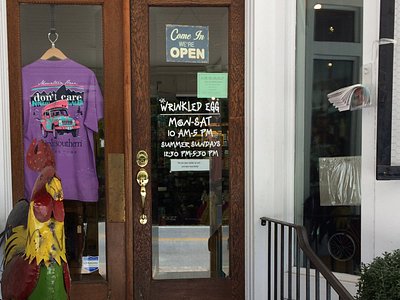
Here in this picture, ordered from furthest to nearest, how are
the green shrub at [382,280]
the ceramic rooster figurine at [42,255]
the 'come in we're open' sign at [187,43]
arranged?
the 'come in we're open' sign at [187,43], the green shrub at [382,280], the ceramic rooster figurine at [42,255]

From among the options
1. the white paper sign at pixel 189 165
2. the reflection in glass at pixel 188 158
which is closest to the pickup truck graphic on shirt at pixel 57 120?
the reflection in glass at pixel 188 158

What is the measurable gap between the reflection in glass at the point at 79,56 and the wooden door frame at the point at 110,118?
0.15ft

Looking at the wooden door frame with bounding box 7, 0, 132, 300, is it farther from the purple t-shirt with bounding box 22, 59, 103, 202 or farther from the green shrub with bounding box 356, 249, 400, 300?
the green shrub with bounding box 356, 249, 400, 300

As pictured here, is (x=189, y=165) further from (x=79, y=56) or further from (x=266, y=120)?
(x=79, y=56)

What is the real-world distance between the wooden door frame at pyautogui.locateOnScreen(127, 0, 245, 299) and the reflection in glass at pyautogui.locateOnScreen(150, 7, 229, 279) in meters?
0.05

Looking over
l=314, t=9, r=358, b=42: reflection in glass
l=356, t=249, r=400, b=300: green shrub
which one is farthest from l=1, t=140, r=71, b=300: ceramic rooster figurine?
l=314, t=9, r=358, b=42: reflection in glass

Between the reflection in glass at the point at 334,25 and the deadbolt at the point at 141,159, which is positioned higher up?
the reflection in glass at the point at 334,25

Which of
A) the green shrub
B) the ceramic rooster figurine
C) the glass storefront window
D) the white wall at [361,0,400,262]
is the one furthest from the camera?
the glass storefront window

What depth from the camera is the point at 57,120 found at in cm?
307

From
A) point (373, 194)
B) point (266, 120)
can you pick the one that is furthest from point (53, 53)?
point (373, 194)

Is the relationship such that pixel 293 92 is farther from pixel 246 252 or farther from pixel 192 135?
pixel 246 252

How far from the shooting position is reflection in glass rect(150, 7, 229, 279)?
311cm

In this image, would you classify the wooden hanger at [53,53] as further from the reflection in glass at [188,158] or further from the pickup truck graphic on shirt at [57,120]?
the reflection in glass at [188,158]

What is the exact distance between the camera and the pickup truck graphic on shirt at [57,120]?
306 centimetres
